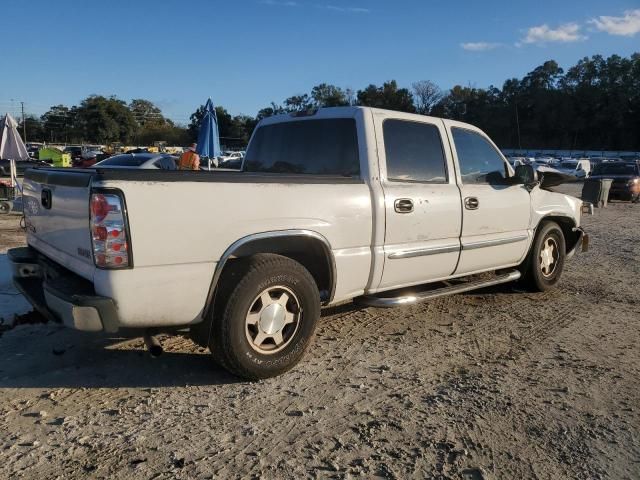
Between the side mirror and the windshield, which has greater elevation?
the side mirror

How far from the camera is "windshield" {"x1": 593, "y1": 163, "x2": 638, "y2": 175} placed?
23750 mm

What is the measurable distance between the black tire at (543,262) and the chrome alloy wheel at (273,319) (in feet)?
11.3

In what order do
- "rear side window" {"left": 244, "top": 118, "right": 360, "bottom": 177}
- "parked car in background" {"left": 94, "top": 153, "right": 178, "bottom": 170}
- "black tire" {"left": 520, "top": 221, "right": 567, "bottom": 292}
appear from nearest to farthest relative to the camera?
"rear side window" {"left": 244, "top": 118, "right": 360, "bottom": 177} < "black tire" {"left": 520, "top": 221, "right": 567, "bottom": 292} < "parked car in background" {"left": 94, "top": 153, "right": 178, "bottom": 170}

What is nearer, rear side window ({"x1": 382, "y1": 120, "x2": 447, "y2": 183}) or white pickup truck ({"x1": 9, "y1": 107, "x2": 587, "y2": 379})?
white pickup truck ({"x1": 9, "y1": 107, "x2": 587, "y2": 379})

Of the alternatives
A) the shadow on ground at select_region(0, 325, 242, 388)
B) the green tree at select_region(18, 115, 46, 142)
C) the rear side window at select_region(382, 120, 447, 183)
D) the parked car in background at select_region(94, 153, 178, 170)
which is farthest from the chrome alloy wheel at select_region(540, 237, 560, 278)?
the green tree at select_region(18, 115, 46, 142)

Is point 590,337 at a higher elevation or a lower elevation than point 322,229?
lower

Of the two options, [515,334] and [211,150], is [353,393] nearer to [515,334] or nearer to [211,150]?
[515,334]

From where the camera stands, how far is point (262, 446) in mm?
3010

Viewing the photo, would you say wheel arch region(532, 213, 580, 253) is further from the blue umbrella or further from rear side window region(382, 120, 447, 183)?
the blue umbrella

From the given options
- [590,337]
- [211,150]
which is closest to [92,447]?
[590,337]

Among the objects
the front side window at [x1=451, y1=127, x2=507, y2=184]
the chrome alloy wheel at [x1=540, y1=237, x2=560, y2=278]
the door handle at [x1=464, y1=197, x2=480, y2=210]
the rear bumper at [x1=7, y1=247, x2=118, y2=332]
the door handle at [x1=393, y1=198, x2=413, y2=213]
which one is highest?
the front side window at [x1=451, y1=127, x2=507, y2=184]

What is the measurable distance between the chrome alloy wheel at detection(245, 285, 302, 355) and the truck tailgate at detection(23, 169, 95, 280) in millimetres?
1099

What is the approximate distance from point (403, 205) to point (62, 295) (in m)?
2.61

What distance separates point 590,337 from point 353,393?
8.37 ft
